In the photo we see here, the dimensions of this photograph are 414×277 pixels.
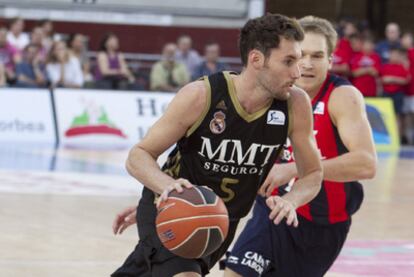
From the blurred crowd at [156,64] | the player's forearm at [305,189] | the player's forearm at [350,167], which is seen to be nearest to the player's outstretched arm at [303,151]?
the player's forearm at [305,189]

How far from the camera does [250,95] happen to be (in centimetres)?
511

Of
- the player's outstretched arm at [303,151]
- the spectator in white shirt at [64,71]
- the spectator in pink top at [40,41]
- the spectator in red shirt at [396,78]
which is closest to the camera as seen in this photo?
the player's outstretched arm at [303,151]

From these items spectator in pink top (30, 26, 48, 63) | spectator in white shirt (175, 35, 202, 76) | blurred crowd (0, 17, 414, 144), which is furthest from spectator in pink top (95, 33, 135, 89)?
spectator in white shirt (175, 35, 202, 76)

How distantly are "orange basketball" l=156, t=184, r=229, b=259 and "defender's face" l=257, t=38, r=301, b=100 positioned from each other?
61 centimetres

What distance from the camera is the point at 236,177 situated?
5199 mm

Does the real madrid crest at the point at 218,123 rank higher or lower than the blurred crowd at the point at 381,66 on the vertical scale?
higher

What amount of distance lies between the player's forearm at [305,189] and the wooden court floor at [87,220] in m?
3.21

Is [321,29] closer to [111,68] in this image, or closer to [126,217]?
[126,217]

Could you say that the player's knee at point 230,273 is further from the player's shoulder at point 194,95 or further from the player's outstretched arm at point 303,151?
the player's shoulder at point 194,95

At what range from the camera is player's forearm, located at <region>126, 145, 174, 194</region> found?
4.95m

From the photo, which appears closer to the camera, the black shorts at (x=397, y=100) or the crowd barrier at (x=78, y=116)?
the crowd barrier at (x=78, y=116)

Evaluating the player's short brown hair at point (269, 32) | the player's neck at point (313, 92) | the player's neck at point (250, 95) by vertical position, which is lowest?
the player's neck at point (313, 92)

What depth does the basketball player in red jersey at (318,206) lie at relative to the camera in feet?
19.6

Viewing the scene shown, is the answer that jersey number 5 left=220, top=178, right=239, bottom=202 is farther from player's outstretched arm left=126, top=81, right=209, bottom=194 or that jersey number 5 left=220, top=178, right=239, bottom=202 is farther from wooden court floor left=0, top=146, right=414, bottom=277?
wooden court floor left=0, top=146, right=414, bottom=277
